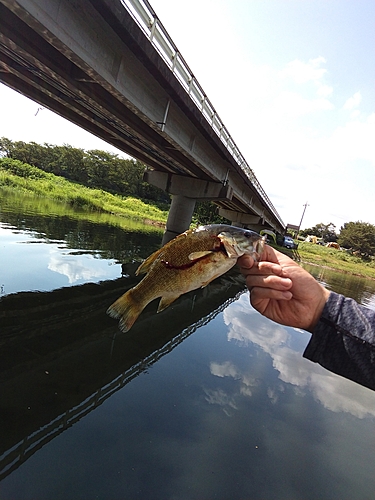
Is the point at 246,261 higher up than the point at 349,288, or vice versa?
the point at 246,261

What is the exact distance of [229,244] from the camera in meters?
2.27

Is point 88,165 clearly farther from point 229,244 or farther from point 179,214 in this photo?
point 229,244

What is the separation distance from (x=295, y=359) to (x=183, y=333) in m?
3.24

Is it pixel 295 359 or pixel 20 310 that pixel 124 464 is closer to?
pixel 20 310

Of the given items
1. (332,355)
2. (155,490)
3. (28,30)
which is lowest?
(155,490)

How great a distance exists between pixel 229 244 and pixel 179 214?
86.4 feet

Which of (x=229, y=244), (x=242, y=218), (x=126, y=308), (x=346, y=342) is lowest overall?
(x=126, y=308)

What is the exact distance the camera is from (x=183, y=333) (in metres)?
8.15

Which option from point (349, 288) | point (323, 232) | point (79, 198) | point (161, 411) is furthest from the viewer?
point (323, 232)

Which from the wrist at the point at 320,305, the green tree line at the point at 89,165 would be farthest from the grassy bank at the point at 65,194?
the wrist at the point at 320,305

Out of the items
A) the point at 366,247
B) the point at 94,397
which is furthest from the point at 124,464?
the point at 366,247

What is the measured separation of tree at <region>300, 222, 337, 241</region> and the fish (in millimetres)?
130507

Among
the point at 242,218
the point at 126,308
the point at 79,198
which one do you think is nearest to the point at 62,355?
the point at 126,308

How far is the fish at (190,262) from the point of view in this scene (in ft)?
7.55
